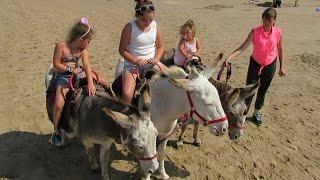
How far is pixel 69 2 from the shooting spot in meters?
22.1

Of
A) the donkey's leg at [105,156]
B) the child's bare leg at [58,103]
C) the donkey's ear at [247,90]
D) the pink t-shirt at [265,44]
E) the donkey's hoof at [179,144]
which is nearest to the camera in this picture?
the donkey's leg at [105,156]

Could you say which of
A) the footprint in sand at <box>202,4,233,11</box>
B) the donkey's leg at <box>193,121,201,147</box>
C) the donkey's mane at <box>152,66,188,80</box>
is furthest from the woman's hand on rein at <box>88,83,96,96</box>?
the footprint in sand at <box>202,4,233,11</box>

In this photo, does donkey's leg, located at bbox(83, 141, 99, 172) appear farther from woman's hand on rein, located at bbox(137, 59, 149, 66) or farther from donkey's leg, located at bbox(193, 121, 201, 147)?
donkey's leg, located at bbox(193, 121, 201, 147)

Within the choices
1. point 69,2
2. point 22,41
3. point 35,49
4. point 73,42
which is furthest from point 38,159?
point 69,2

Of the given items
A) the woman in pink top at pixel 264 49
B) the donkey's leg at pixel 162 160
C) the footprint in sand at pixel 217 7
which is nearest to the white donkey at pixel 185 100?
the donkey's leg at pixel 162 160

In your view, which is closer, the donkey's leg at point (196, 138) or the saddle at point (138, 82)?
the saddle at point (138, 82)

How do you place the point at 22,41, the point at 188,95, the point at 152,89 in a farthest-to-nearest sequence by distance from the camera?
the point at 22,41
the point at 152,89
the point at 188,95

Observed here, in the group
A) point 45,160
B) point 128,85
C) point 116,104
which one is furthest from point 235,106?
point 45,160

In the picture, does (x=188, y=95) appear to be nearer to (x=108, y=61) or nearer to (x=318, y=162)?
(x=318, y=162)

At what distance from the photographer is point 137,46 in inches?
219

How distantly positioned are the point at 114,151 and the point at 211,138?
1.71 meters

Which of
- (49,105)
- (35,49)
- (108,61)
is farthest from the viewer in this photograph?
(35,49)

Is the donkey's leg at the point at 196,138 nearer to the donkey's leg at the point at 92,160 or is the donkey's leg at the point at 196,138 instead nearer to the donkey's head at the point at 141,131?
the donkey's leg at the point at 92,160

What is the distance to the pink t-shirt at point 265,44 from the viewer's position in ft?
22.5
